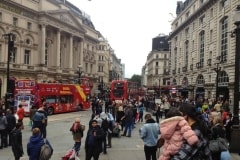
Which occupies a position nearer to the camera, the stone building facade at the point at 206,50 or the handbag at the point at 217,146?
the handbag at the point at 217,146

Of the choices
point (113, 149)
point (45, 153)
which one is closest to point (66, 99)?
point (113, 149)

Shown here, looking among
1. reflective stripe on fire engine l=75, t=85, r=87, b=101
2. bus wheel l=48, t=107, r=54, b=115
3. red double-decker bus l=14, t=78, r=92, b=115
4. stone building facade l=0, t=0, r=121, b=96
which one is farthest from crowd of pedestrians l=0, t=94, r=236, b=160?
stone building facade l=0, t=0, r=121, b=96

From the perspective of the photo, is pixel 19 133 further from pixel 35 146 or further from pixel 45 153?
pixel 45 153

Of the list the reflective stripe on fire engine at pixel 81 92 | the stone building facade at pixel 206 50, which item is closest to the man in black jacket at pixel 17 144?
the stone building facade at pixel 206 50

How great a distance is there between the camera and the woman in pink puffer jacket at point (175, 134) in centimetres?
416

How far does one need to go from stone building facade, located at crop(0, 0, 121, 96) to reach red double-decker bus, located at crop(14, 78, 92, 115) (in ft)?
39.4

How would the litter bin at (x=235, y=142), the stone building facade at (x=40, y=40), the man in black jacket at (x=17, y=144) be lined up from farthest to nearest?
the stone building facade at (x=40, y=40)
the litter bin at (x=235, y=142)
the man in black jacket at (x=17, y=144)

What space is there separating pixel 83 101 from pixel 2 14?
17235mm

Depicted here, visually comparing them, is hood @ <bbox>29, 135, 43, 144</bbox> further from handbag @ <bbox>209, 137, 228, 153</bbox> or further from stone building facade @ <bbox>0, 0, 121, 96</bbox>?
stone building facade @ <bbox>0, 0, 121, 96</bbox>

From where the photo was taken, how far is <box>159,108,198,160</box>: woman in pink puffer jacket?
13.7 feet

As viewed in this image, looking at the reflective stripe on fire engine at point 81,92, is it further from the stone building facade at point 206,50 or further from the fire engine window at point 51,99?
the stone building facade at point 206,50

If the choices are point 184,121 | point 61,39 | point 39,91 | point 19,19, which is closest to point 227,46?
point 39,91

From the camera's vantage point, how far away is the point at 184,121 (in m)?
4.38

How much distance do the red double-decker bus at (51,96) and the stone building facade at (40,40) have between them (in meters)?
12.0
